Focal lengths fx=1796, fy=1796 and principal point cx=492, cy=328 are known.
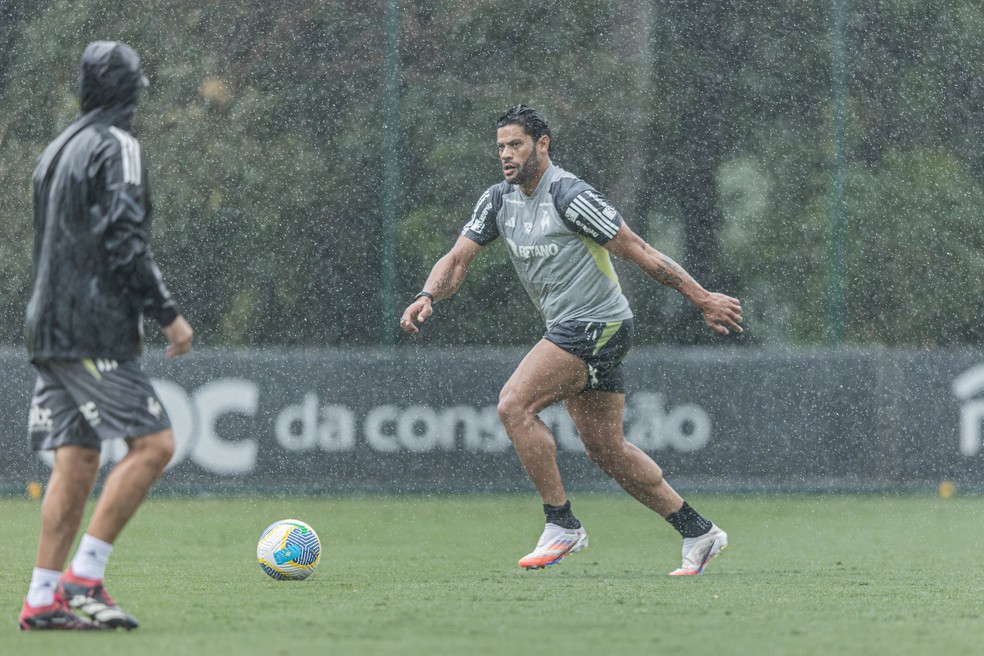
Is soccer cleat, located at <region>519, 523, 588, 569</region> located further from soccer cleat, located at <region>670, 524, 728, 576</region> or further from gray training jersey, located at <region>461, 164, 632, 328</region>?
gray training jersey, located at <region>461, 164, 632, 328</region>

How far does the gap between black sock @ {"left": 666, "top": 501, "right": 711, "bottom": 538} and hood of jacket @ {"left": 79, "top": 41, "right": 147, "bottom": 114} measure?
358cm

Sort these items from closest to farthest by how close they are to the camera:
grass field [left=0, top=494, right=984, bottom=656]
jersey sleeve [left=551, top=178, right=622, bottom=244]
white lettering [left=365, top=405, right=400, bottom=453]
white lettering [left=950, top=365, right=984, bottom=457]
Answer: grass field [left=0, top=494, right=984, bottom=656] < jersey sleeve [left=551, top=178, right=622, bottom=244] < white lettering [left=365, top=405, right=400, bottom=453] < white lettering [left=950, top=365, right=984, bottom=457]

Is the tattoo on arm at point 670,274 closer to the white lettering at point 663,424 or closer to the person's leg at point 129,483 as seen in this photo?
the person's leg at point 129,483

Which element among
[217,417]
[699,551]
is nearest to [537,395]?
[699,551]

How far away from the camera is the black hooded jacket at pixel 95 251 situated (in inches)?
222

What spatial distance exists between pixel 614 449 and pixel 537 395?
1.41 ft

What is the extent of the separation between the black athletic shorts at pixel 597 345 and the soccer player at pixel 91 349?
9.32 feet

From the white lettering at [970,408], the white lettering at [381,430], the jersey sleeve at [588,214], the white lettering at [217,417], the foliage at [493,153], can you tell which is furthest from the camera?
the foliage at [493,153]

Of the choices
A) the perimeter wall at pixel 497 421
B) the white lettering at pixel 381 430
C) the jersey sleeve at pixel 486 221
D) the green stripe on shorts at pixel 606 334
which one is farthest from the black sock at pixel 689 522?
the white lettering at pixel 381 430

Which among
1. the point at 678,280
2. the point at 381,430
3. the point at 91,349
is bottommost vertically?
the point at 381,430

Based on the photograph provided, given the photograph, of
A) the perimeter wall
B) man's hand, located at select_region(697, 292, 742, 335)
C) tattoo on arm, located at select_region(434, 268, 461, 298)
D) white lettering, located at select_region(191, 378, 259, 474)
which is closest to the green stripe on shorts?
man's hand, located at select_region(697, 292, 742, 335)

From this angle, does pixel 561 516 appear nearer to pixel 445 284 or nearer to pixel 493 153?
pixel 445 284

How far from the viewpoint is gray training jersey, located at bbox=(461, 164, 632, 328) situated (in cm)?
824

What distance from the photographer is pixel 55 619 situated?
5.73 m
